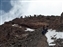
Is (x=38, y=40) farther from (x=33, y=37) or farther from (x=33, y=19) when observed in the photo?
(x=33, y=19)

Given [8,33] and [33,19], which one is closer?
[8,33]

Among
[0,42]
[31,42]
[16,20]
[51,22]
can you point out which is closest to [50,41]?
[31,42]

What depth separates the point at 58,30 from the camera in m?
35.8

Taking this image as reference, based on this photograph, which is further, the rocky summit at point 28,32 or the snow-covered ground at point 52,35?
the snow-covered ground at point 52,35

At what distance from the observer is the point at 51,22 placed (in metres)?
41.3

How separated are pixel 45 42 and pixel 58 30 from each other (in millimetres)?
4914

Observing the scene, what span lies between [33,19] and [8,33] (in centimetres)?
826

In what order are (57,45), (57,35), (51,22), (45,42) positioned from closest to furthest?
(57,45) → (45,42) → (57,35) → (51,22)

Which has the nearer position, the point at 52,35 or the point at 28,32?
the point at 52,35

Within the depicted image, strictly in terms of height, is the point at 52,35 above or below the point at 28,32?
above

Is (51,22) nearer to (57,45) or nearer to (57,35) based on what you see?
(57,35)

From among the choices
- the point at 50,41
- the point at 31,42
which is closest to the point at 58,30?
the point at 50,41

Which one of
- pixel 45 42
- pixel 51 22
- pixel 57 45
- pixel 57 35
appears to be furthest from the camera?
pixel 51 22

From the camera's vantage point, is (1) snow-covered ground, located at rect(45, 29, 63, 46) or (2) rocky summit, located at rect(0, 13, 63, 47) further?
(1) snow-covered ground, located at rect(45, 29, 63, 46)
